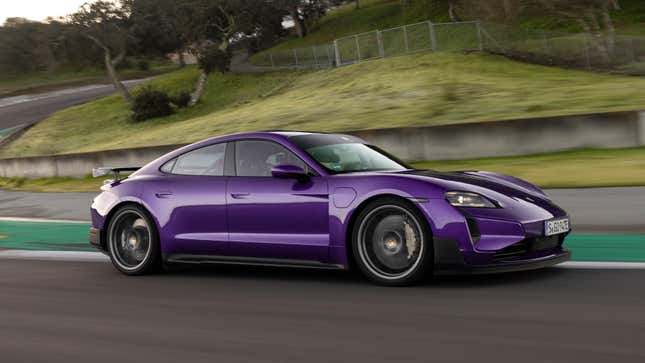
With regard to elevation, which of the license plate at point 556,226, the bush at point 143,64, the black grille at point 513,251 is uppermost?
the bush at point 143,64

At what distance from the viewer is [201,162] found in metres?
8.01

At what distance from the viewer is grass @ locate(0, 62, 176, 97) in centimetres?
6906

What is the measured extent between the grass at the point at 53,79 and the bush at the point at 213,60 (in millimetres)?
17999

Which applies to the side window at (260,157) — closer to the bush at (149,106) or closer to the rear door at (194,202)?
the rear door at (194,202)

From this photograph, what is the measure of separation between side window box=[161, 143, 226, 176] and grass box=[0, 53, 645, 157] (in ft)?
39.7

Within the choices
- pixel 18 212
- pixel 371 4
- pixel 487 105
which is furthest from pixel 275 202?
pixel 371 4

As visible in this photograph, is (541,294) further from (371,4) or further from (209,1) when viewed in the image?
(371,4)

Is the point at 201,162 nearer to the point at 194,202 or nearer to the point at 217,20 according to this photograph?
the point at 194,202

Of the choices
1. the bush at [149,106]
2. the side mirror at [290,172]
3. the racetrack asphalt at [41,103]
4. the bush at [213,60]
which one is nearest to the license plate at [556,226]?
the side mirror at [290,172]

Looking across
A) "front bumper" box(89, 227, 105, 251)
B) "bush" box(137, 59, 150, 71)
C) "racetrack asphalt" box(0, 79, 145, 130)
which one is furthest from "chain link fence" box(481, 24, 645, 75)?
"bush" box(137, 59, 150, 71)

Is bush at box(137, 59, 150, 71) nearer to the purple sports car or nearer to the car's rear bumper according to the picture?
the purple sports car

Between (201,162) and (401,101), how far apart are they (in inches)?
677

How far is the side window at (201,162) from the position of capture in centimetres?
785

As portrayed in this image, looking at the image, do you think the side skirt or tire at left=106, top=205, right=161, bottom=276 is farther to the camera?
tire at left=106, top=205, right=161, bottom=276
